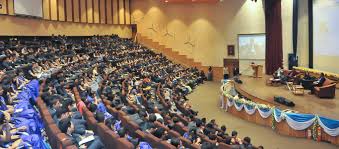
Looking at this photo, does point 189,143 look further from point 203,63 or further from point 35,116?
point 203,63

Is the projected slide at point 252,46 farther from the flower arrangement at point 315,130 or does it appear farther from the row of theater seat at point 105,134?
the row of theater seat at point 105,134

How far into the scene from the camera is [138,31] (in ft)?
39.5

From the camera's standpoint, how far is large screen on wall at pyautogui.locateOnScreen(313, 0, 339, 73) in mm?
7388

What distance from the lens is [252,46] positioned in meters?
10.4

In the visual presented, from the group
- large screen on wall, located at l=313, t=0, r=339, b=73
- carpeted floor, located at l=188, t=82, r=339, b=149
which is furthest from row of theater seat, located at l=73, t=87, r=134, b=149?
large screen on wall, located at l=313, t=0, r=339, b=73

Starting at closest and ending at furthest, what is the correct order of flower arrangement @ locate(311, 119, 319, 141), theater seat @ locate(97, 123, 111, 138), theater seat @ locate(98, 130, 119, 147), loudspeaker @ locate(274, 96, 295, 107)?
theater seat @ locate(98, 130, 119, 147) < theater seat @ locate(97, 123, 111, 138) < flower arrangement @ locate(311, 119, 319, 141) < loudspeaker @ locate(274, 96, 295, 107)

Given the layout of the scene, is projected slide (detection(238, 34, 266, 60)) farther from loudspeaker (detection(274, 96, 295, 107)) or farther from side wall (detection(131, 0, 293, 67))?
loudspeaker (detection(274, 96, 295, 107))

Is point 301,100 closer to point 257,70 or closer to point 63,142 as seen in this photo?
point 257,70

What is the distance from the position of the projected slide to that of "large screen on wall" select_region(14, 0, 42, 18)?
226 inches

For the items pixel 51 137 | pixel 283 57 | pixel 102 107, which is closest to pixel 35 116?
pixel 51 137

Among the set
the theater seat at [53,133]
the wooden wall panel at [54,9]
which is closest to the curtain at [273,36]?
the wooden wall panel at [54,9]

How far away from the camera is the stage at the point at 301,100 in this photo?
16.0ft

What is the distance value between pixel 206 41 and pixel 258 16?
1848 millimetres

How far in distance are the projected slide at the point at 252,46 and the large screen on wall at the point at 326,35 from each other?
6.01ft
